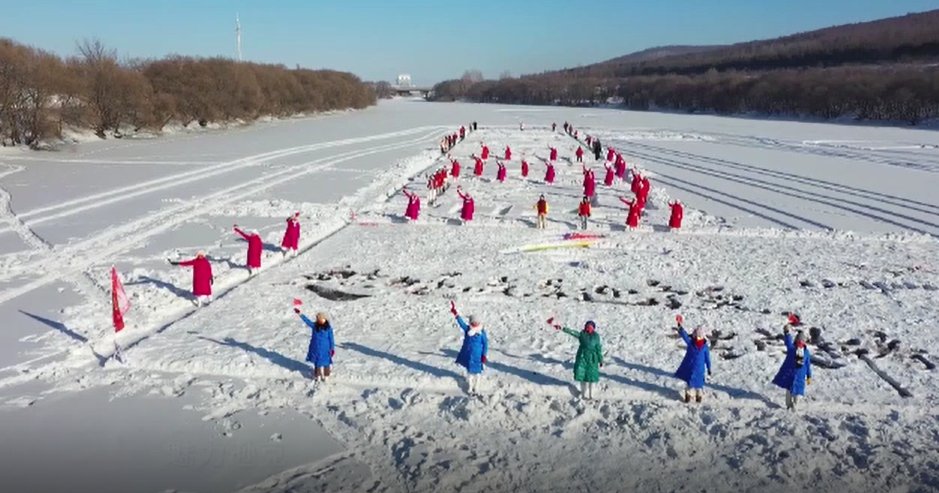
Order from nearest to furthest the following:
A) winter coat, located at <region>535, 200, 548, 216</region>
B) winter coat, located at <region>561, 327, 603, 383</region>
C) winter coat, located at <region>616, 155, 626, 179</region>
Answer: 1. winter coat, located at <region>561, 327, 603, 383</region>
2. winter coat, located at <region>535, 200, 548, 216</region>
3. winter coat, located at <region>616, 155, 626, 179</region>

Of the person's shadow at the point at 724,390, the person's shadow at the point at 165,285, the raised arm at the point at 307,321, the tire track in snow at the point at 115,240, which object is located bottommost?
the person's shadow at the point at 724,390

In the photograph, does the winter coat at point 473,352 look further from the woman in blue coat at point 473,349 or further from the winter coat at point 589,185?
the winter coat at point 589,185

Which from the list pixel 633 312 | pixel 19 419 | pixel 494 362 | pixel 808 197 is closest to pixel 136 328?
pixel 19 419

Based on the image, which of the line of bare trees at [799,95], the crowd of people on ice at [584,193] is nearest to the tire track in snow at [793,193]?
the crowd of people on ice at [584,193]

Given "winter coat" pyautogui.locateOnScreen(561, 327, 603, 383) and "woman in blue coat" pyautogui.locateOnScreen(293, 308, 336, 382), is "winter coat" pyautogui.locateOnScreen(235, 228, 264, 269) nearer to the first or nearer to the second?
"woman in blue coat" pyautogui.locateOnScreen(293, 308, 336, 382)

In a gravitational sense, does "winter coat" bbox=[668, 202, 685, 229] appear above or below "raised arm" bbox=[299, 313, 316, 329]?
below

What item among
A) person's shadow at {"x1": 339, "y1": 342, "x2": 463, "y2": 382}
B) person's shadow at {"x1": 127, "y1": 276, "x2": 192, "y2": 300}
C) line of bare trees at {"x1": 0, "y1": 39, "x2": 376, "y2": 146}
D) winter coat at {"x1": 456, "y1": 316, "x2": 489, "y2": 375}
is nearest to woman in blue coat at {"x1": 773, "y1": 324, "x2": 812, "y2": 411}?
winter coat at {"x1": 456, "y1": 316, "x2": 489, "y2": 375}

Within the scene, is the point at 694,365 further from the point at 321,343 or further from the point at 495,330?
the point at 321,343
